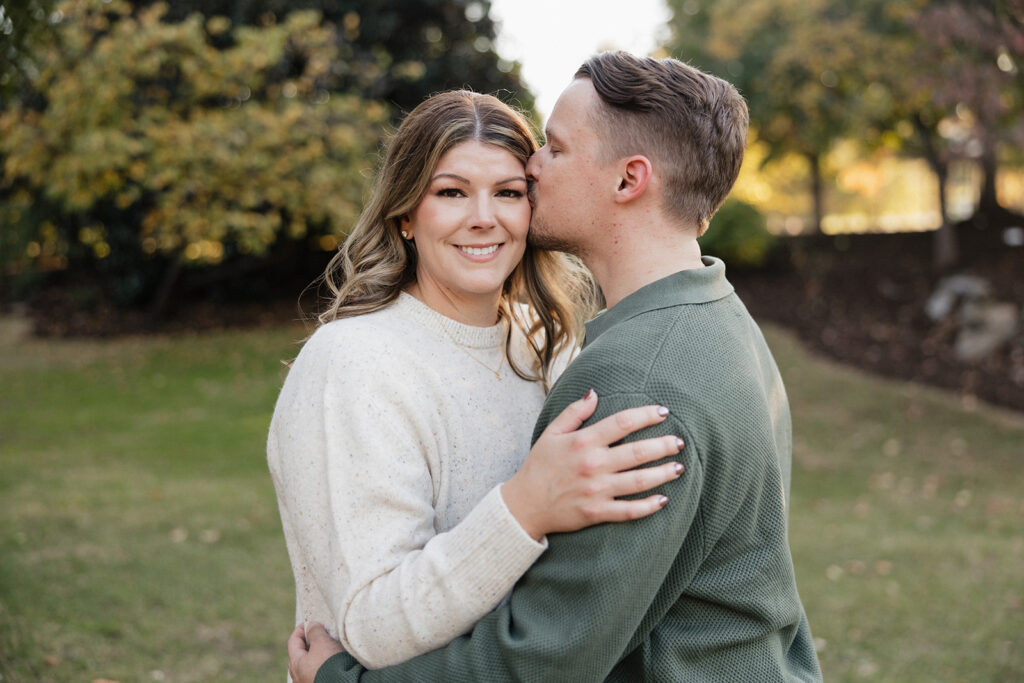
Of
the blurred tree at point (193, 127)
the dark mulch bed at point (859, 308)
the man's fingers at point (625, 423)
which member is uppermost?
the man's fingers at point (625, 423)

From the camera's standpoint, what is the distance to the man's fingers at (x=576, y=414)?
5.78 ft

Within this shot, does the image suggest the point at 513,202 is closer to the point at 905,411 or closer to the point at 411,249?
the point at 411,249

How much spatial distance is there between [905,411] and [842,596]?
18.2 feet

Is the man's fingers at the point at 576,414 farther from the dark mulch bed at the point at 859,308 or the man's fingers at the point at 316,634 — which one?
the dark mulch bed at the point at 859,308

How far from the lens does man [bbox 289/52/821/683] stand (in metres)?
1.71

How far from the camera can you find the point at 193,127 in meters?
12.0

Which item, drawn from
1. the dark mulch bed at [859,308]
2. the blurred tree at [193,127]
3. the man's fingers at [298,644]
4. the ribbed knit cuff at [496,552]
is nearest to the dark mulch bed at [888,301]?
the dark mulch bed at [859,308]

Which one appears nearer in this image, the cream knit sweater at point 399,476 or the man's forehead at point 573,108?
the cream knit sweater at point 399,476

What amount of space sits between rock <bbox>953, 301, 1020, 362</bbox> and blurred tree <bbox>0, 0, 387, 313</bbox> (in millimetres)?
8331

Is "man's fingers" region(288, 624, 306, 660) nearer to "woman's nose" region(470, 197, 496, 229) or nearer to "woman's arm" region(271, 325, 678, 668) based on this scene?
"woman's arm" region(271, 325, 678, 668)

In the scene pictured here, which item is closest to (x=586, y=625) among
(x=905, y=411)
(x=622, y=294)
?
(x=622, y=294)

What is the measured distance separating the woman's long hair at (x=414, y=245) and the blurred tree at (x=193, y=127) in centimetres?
970

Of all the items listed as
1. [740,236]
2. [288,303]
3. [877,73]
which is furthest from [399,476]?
[740,236]

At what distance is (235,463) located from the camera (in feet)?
29.1
